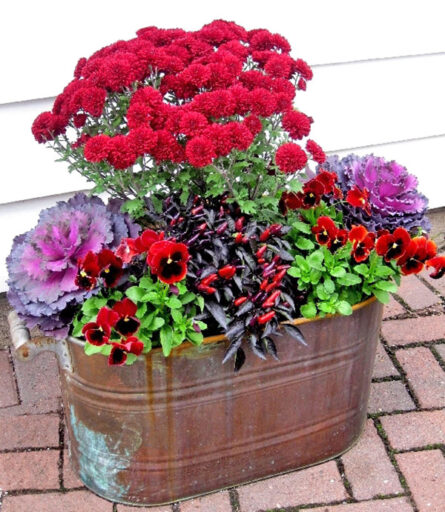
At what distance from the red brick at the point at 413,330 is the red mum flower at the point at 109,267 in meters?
1.34

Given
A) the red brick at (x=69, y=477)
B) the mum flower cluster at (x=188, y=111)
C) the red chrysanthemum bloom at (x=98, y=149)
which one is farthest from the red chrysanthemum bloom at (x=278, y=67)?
the red brick at (x=69, y=477)

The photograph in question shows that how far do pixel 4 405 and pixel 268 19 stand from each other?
1.71 meters

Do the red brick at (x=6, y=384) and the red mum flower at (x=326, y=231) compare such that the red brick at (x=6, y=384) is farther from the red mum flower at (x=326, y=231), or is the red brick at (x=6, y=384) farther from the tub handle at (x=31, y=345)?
the red mum flower at (x=326, y=231)

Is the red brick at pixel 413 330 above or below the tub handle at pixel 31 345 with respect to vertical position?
below

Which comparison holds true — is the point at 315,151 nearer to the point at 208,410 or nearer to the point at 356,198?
the point at 356,198

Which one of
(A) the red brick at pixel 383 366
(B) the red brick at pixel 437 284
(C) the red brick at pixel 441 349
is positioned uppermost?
(C) the red brick at pixel 441 349

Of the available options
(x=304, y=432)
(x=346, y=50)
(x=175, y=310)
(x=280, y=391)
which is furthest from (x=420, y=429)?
(x=346, y=50)

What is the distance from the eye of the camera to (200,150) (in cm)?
170

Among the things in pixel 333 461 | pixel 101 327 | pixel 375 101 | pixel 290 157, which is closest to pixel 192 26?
pixel 375 101

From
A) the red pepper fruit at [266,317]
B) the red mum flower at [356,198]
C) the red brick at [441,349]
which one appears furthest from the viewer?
the red brick at [441,349]

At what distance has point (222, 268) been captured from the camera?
1.80 metres

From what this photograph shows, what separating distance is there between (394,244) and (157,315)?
0.62 metres

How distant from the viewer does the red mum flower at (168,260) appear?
1652 millimetres

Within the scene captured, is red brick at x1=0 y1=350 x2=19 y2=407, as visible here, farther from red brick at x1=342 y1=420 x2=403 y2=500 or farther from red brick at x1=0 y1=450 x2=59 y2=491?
red brick at x1=342 y1=420 x2=403 y2=500
